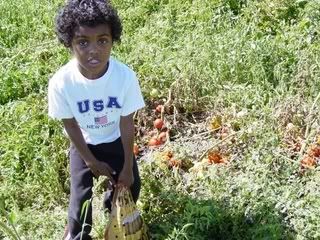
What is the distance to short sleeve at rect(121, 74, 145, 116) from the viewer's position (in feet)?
9.12

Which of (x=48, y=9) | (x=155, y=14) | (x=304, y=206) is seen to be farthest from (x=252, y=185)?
(x=48, y=9)

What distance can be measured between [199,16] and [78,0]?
2.20 m

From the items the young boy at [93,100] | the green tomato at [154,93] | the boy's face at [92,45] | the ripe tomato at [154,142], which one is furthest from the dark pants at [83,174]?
→ the green tomato at [154,93]

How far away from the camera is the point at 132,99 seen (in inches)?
110

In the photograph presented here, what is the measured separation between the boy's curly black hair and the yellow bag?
2.44 ft

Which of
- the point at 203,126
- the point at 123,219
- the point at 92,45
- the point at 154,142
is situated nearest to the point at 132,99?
the point at 92,45

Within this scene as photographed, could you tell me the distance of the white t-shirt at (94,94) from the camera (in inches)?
108

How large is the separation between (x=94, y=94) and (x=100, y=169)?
1.19 ft

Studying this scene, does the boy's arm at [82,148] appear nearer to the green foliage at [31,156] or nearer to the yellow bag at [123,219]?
the yellow bag at [123,219]

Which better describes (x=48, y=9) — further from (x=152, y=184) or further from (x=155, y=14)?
(x=152, y=184)

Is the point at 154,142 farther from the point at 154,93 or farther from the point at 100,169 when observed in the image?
the point at 100,169

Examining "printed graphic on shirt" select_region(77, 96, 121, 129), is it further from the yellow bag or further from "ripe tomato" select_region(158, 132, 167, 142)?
"ripe tomato" select_region(158, 132, 167, 142)

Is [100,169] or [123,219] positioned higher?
→ [100,169]

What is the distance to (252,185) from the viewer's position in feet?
10.5
